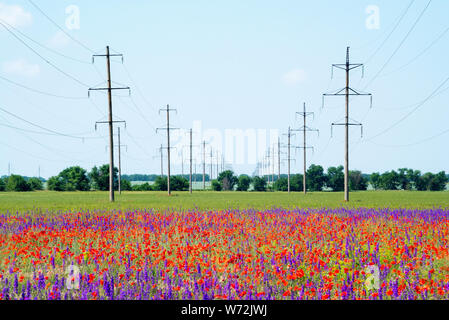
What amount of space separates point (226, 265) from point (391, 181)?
126387 millimetres

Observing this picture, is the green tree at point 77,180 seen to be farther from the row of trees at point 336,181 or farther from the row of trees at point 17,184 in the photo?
the row of trees at point 336,181

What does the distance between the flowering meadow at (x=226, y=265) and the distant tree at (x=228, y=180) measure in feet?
353

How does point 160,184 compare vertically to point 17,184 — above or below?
below

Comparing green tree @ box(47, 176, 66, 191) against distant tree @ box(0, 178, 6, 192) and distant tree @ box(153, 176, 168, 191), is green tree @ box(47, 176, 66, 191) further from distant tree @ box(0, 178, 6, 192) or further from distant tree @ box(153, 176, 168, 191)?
distant tree @ box(153, 176, 168, 191)

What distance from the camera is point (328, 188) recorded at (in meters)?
122

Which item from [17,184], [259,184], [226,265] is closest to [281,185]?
[259,184]

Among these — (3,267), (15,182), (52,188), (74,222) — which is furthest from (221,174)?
(3,267)

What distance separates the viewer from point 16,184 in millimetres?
94625

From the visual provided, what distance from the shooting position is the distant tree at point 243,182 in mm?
119688

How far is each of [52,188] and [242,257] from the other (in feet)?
337

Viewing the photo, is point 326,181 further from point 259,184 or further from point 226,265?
point 226,265

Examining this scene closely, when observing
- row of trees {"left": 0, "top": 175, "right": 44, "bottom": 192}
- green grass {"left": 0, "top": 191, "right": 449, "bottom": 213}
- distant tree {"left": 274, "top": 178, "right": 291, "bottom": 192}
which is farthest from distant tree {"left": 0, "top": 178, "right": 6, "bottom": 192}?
distant tree {"left": 274, "top": 178, "right": 291, "bottom": 192}
